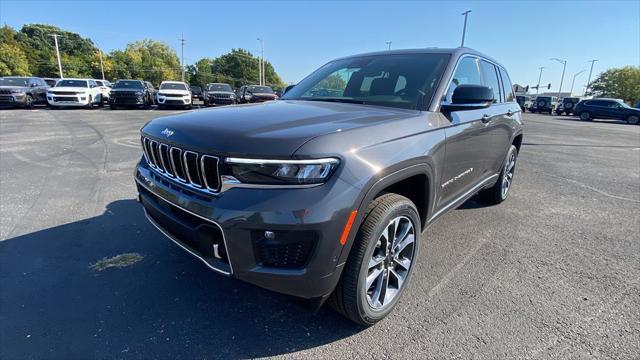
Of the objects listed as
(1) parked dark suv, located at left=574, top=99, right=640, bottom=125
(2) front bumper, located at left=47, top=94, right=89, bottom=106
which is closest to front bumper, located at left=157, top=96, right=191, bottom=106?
(2) front bumper, located at left=47, top=94, right=89, bottom=106

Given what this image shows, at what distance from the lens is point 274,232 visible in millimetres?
1717

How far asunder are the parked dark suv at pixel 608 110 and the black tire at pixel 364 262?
33835 millimetres

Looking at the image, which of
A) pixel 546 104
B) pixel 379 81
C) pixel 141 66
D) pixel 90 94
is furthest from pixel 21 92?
pixel 141 66

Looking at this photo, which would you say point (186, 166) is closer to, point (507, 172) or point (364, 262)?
point (364, 262)

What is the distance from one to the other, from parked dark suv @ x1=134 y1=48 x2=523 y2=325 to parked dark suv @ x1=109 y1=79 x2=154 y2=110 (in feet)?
64.8

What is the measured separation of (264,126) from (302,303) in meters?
1.19

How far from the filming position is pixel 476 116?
3176 millimetres

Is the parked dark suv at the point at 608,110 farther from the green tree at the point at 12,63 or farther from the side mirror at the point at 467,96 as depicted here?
the green tree at the point at 12,63

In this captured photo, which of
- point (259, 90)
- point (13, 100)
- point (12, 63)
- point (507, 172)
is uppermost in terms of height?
point (12, 63)

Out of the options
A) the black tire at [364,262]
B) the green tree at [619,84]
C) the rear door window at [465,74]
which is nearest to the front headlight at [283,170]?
the black tire at [364,262]

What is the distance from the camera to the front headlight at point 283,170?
5.69 ft

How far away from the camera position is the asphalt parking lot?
210 cm

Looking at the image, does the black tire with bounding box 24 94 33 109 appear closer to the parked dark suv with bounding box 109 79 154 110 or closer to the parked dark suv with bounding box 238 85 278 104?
the parked dark suv with bounding box 109 79 154 110

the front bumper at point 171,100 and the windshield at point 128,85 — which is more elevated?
the windshield at point 128,85
